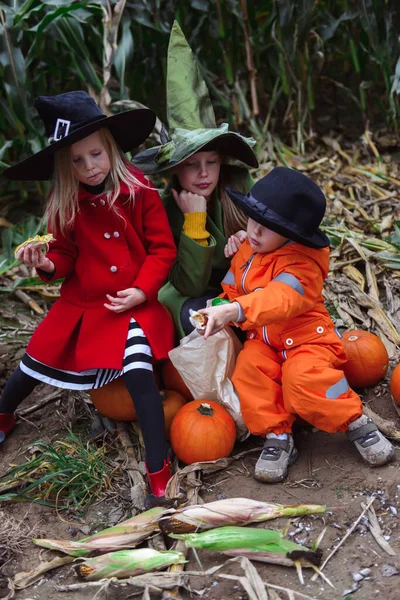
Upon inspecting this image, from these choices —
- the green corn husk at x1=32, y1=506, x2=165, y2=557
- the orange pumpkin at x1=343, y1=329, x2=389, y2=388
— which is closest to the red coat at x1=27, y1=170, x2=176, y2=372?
the green corn husk at x1=32, y1=506, x2=165, y2=557

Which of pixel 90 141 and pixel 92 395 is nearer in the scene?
pixel 90 141

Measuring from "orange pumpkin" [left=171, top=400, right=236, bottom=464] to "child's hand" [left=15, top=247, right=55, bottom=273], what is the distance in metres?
0.79

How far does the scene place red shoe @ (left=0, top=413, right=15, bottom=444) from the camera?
2.97 metres

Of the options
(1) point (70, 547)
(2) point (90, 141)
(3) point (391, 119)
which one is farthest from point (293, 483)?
(3) point (391, 119)

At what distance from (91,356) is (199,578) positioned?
970mm

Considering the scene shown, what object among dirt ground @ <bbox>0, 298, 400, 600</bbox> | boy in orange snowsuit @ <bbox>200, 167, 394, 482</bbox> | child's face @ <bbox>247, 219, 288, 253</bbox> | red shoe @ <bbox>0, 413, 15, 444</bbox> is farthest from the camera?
red shoe @ <bbox>0, 413, 15, 444</bbox>

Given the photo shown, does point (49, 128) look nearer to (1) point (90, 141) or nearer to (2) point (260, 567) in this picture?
(1) point (90, 141)

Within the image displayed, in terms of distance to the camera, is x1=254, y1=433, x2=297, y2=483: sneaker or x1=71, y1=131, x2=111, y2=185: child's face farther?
x1=71, y1=131, x2=111, y2=185: child's face

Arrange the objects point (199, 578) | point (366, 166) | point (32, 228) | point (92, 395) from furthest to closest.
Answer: point (366, 166)
point (32, 228)
point (92, 395)
point (199, 578)

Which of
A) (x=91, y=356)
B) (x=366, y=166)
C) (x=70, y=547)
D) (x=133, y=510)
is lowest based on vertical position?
(x=366, y=166)

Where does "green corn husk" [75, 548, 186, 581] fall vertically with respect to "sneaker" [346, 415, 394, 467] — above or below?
above

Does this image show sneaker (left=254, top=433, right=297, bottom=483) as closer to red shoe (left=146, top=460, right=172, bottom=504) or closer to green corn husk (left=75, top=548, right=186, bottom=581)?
red shoe (left=146, top=460, right=172, bottom=504)

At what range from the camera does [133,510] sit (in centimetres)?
251

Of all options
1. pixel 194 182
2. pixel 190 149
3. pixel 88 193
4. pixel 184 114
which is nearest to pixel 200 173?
pixel 194 182
